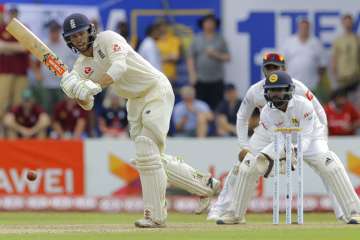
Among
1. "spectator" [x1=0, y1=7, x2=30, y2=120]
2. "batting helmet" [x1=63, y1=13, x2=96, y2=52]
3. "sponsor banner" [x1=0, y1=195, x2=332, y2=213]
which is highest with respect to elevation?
"spectator" [x1=0, y1=7, x2=30, y2=120]

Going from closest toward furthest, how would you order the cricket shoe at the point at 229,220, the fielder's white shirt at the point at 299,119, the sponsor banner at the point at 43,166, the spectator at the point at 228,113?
the fielder's white shirt at the point at 299,119
the cricket shoe at the point at 229,220
the sponsor banner at the point at 43,166
the spectator at the point at 228,113

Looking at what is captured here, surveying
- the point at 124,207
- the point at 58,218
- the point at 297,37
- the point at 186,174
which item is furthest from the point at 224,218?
the point at 297,37

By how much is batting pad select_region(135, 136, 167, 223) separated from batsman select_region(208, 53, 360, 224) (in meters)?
1.00

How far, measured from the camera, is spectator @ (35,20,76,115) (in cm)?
1631

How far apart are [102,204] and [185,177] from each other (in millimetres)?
4365

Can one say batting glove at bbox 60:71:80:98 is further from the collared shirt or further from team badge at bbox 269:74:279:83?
the collared shirt

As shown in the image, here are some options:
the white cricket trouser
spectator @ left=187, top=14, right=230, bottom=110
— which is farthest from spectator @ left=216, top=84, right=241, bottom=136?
the white cricket trouser

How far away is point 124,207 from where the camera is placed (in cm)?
1496

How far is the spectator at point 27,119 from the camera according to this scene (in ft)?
51.6

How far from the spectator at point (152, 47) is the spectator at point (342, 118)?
2.38 m

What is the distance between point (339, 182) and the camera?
1073 cm

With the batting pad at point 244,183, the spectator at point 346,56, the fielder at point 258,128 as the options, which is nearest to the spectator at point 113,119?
the spectator at point 346,56

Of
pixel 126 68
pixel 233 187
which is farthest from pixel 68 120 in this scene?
pixel 126 68

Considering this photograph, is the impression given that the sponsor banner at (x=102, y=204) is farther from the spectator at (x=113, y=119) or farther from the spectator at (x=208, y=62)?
the spectator at (x=208, y=62)
